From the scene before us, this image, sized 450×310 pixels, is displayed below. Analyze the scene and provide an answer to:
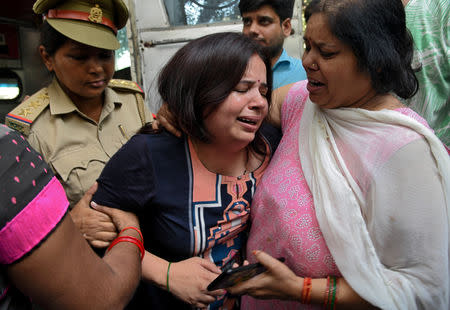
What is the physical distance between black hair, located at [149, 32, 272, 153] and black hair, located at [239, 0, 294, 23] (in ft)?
4.96

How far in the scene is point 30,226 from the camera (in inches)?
27.1

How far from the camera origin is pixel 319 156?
1236mm

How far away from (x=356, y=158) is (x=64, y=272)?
98 centimetres

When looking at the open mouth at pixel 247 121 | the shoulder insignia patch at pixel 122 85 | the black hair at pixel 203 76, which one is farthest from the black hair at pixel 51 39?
the open mouth at pixel 247 121

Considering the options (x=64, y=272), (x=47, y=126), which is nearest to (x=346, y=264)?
(x=64, y=272)

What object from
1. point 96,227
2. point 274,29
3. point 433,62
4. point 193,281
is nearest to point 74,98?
point 96,227

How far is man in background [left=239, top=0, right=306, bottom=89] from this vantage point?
8.86 ft

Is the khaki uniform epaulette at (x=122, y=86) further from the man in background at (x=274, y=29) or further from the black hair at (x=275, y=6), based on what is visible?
the black hair at (x=275, y=6)

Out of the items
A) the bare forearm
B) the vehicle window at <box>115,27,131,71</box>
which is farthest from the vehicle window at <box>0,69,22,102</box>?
the bare forearm

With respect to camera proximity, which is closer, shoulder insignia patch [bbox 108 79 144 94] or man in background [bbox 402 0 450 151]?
man in background [bbox 402 0 450 151]

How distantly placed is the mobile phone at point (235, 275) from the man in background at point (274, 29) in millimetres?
1834

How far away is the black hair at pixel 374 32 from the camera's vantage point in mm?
1097

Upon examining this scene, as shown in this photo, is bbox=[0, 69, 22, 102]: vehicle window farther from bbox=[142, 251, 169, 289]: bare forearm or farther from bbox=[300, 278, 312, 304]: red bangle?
bbox=[300, 278, 312, 304]: red bangle

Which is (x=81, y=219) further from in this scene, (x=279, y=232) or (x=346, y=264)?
(x=346, y=264)
